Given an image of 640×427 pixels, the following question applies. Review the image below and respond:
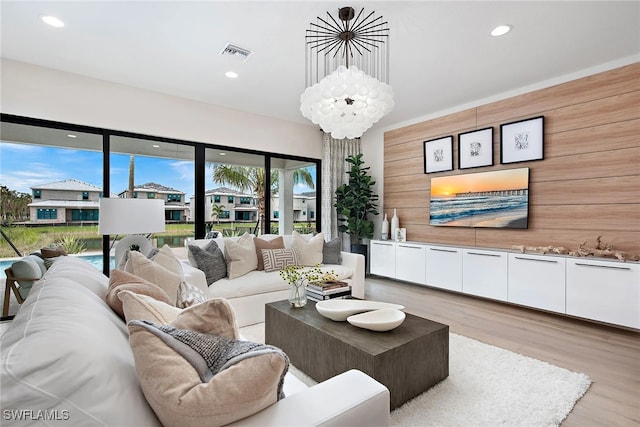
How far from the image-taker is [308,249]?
400 cm

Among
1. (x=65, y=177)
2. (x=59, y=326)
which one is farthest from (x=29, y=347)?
(x=65, y=177)

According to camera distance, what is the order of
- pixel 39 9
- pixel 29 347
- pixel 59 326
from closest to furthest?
pixel 29 347
pixel 59 326
pixel 39 9

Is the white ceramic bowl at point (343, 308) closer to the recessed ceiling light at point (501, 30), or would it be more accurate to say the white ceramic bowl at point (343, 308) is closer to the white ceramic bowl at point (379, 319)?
the white ceramic bowl at point (379, 319)

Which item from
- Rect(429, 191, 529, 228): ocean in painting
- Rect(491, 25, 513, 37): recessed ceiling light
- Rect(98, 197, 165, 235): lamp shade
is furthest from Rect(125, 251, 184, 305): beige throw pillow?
Rect(429, 191, 529, 228): ocean in painting

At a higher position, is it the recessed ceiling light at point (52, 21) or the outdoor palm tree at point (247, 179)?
the recessed ceiling light at point (52, 21)

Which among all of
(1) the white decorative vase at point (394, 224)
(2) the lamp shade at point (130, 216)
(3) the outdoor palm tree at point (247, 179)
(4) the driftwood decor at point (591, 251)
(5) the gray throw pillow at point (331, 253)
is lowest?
(5) the gray throw pillow at point (331, 253)

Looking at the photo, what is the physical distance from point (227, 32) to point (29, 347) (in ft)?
9.02

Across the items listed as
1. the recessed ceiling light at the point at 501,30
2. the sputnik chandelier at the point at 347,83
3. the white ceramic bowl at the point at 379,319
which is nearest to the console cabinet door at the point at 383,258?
the sputnik chandelier at the point at 347,83

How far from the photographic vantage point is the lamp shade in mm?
2422

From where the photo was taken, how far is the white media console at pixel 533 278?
289 centimetres

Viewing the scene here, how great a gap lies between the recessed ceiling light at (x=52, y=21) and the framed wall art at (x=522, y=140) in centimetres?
480

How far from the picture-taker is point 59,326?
0.75 meters

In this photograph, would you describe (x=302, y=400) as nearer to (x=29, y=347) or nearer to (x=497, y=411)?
(x=29, y=347)

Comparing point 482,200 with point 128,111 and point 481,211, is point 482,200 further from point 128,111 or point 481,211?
point 128,111
